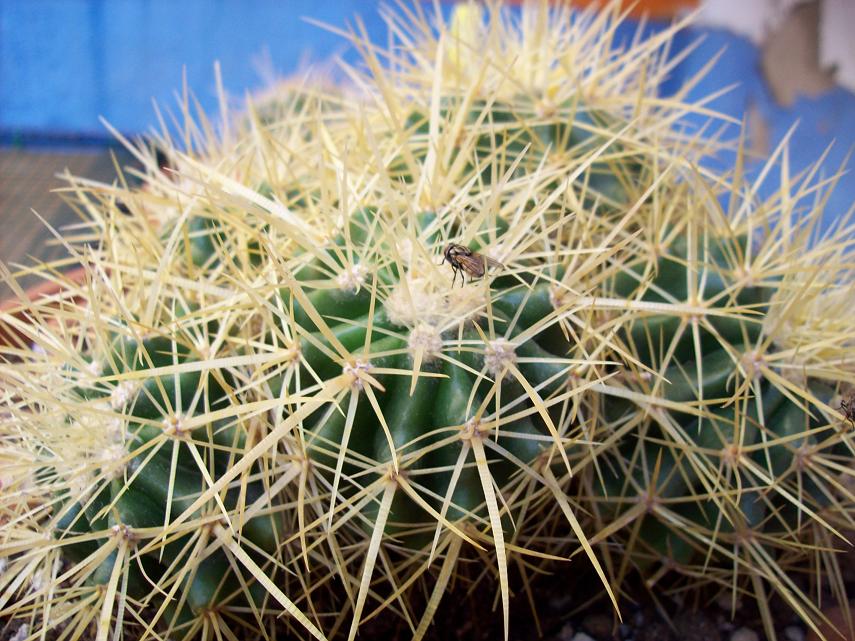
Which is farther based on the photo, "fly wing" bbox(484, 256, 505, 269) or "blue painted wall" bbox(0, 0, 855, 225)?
"blue painted wall" bbox(0, 0, 855, 225)

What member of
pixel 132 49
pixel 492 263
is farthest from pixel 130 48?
pixel 492 263

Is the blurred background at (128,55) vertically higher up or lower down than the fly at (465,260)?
higher up

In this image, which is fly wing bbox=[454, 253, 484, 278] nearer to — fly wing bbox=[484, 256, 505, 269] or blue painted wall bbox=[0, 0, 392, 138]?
fly wing bbox=[484, 256, 505, 269]

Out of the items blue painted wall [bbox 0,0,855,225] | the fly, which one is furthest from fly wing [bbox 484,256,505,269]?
blue painted wall [bbox 0,0,855,225]

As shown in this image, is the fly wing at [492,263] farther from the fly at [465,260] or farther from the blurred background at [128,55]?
the blurred background at [128,55]

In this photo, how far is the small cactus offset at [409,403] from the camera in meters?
0.70

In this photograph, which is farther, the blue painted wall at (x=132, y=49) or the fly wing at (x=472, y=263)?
the blue painted wall at (x=132, y=49)

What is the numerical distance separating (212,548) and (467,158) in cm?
45

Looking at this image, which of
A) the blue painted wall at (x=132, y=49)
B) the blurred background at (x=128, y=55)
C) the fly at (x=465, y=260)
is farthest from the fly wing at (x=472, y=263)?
the blue painted wall at (x=132, y=49)

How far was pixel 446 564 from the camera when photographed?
713 mm

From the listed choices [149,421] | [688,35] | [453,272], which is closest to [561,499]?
[453,272]

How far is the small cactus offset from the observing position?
699mm

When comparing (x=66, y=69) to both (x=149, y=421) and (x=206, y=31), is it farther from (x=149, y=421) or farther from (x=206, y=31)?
(x=149, y=421)

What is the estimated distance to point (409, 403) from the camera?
70cm
